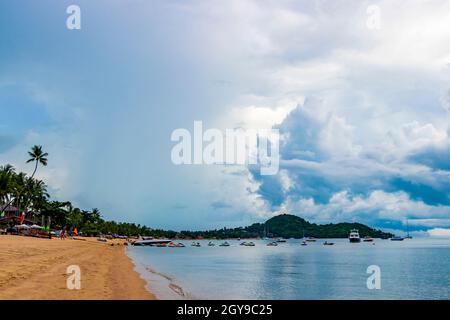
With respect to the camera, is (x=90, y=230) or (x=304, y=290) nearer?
(x=304, y=290)

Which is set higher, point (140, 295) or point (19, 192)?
point (19, 192)

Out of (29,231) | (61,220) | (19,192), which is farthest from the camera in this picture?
(61,220)

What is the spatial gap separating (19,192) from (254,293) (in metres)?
104

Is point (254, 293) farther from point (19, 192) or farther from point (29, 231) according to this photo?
point (19, 192)

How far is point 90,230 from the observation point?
177750 mm

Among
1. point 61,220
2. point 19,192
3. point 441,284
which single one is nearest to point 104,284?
point 441,284
